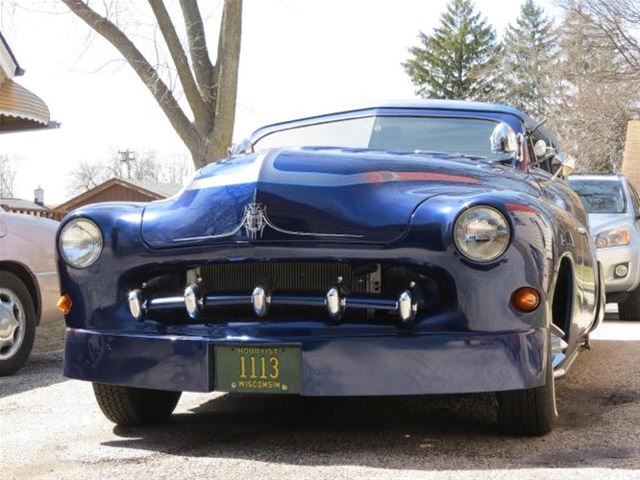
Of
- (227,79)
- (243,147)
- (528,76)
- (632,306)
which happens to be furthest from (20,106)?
(528,76)

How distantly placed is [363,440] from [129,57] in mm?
11344

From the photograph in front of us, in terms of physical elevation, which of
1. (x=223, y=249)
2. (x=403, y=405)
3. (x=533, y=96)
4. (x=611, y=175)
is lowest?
(x=403, y=405)

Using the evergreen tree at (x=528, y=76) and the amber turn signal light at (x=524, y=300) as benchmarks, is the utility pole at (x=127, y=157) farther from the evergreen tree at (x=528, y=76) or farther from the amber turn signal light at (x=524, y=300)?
the amber turn signal light at (x=524, y=300)

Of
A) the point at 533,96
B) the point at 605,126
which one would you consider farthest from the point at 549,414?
the point at 533,96

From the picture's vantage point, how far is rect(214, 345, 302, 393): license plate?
135 inches

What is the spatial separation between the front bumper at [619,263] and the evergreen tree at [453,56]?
45.7 m

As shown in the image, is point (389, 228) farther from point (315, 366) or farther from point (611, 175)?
point (611, 175)

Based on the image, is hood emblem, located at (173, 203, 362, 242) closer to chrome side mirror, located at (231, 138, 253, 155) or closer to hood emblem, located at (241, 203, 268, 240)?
hood emblem, located at (241, 203, 268, 240)

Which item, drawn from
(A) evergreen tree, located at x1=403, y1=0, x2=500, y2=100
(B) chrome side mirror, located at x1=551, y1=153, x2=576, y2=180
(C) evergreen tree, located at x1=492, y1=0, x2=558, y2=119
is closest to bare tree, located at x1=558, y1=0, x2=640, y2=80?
(C) evergreen tree, located at x1=492, y1=0, x2=558, y2=119

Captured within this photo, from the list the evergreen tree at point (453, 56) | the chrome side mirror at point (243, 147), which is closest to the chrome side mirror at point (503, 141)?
the chrome side mirror at point (243, 147)

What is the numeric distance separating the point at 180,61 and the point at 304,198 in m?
10.9

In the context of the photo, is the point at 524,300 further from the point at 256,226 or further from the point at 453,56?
the point at 453,56

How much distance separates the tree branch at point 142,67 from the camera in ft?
45.2

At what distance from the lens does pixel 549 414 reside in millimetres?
3703
